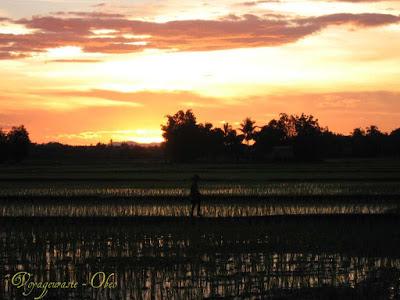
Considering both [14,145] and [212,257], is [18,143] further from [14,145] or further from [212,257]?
[212,257]

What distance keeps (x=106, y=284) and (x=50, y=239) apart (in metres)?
5.47

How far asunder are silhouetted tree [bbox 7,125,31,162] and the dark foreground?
78.2 metres

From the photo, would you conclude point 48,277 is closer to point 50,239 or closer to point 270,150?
point 50,239

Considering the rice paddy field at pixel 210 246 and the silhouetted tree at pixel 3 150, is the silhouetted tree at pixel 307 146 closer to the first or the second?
the silhouetted tree at pixel 3 150

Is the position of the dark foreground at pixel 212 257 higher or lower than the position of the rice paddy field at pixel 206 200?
higher

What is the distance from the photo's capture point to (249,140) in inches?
4102

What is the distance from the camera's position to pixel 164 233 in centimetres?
1680

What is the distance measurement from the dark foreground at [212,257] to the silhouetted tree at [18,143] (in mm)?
Result: 78183

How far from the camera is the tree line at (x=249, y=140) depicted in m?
95.7

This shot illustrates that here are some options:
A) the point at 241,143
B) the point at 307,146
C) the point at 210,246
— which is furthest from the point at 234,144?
the point at 210,246

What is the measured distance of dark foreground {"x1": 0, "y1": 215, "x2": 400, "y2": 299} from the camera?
10.4 metres

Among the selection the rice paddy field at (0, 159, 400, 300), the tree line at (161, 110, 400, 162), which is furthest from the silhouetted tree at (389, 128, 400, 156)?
the rice paddy field at (0, 159, 400, 300)

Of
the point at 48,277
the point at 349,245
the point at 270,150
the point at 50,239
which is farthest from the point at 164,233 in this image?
the point at 270,150

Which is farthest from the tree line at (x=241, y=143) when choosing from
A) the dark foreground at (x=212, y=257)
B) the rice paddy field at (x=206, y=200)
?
the dark foreground at (x=212, y=257)
